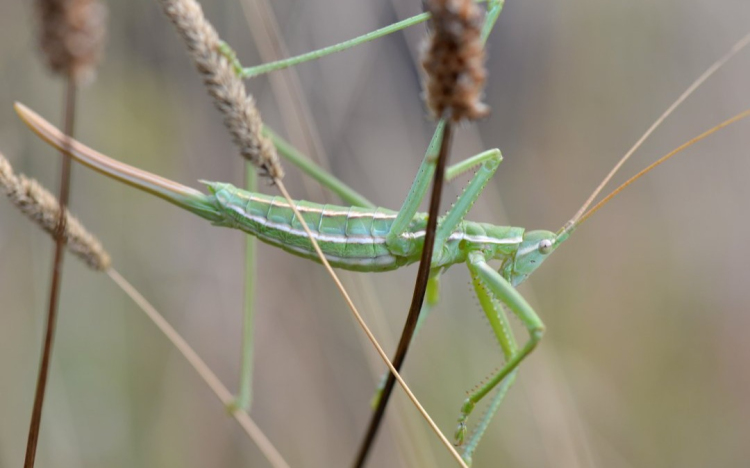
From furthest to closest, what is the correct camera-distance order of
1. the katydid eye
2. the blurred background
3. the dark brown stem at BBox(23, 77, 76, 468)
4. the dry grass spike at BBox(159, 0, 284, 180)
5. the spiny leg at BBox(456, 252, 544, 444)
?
1. the blurred background
2. the katydid eye
3. the spiny leg at BBox(456, 252, 544, 444)
4. the dry grass spike at BBox(159, 0, 284, 180)
5. the dark brown stem at BBox(23, 77, 76, 468)

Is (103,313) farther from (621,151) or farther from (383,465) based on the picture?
(621,151)

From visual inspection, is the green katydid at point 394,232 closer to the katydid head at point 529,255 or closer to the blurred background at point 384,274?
the katydid head at point 529,255

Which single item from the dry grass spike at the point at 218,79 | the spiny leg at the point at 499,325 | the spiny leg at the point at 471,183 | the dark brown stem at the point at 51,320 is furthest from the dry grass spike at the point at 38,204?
the spiny leg at the point at 499,325

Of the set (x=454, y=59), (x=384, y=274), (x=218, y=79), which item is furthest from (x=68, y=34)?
(x=384, y=274)

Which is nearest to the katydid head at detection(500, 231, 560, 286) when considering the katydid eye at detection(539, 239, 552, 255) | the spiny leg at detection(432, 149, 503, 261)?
the katydid eye at detection(539, 239, 552, 255)

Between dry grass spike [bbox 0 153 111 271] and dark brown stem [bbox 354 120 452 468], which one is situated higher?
dry grass spike [bbox 0 153 111 271]

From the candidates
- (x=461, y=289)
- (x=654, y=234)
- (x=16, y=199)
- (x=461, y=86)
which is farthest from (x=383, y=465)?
(x=461, y=86)

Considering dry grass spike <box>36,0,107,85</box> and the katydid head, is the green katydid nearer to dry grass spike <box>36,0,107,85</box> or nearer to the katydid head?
the katydid head
